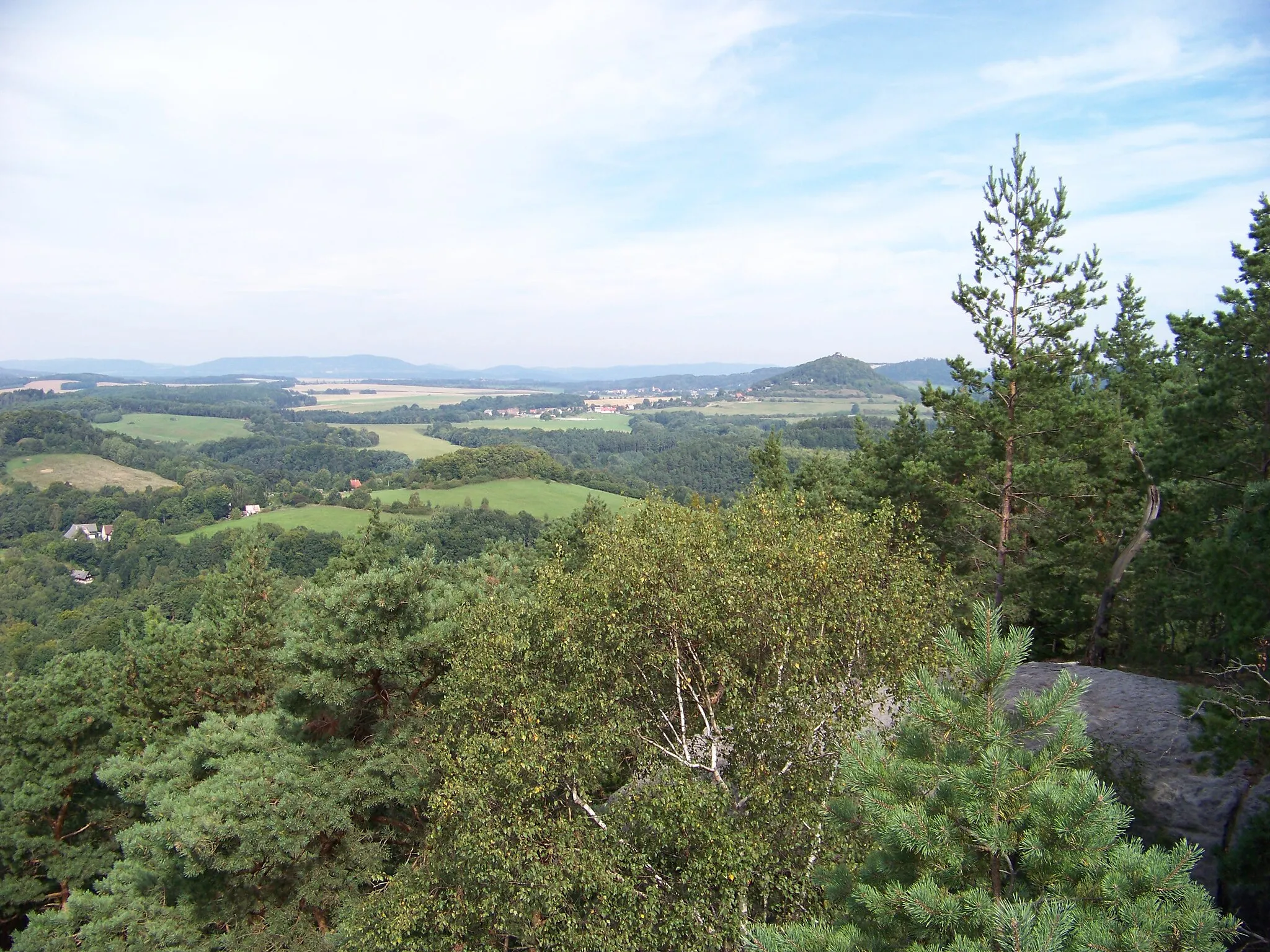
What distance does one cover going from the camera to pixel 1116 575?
63.0 ft

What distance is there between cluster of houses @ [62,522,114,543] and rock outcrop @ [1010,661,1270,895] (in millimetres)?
118956

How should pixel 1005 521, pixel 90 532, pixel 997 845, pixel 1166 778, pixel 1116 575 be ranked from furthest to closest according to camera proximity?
pixel 90 532 → pixel 1005 521 → pixel 1116 575 → pixel 1166 778 → pixel 997 845

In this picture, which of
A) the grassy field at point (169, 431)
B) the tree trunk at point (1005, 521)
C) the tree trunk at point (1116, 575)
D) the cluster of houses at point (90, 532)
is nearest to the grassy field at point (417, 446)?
the grassy field at point (169, 431)

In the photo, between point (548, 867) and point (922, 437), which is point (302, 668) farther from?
point (922, 437)

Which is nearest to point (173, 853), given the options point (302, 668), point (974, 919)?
point (302, 668)

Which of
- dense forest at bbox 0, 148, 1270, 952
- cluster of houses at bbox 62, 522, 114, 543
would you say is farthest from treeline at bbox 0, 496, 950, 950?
cluster of houses at bbox 62, 522, 114, 543

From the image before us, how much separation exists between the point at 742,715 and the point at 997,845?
6039 millimetres

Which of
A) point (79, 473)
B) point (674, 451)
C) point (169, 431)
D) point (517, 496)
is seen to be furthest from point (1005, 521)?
point (169, 431)

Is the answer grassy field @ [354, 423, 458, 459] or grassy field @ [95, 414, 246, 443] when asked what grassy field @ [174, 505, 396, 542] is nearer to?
grassy field @ [354, 423, 458, 459]

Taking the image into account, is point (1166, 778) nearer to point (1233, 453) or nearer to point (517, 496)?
point (1233, 453)

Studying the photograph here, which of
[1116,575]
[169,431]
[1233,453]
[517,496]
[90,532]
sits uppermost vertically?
[1233,453]

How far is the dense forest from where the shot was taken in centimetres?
471

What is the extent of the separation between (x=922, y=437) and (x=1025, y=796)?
25.2 m

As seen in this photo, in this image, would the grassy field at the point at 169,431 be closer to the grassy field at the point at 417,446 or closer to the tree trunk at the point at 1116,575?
the grassy field at the point at 417,446
